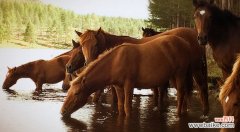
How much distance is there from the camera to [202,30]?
17.4 feet

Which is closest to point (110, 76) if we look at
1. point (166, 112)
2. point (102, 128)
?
point (102, 128)

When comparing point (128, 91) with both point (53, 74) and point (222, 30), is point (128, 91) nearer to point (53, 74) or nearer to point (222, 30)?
point (222, 30)

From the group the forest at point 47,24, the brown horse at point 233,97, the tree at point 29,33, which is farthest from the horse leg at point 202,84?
the tree at point 29,33

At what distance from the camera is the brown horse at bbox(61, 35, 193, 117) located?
5.25 meters

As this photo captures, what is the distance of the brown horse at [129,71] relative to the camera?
525 cm

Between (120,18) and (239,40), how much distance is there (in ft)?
14.8

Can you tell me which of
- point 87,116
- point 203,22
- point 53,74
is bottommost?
point 87,116

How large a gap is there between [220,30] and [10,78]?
5.21m

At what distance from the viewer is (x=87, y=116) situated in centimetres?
563

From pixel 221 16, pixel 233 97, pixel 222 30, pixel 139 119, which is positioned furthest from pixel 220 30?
pixel 233 97

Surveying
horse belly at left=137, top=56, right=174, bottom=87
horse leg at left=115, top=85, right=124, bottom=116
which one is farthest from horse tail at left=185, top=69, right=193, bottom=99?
horse leg at left=115, top=85, right=124, bottom=116

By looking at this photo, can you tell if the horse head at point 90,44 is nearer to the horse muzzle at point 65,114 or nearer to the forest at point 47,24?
the horse muzzle at point 65,114

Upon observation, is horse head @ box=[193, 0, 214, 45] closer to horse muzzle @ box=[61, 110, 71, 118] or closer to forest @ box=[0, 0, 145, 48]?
horse muzzle @ box=[61, 110, 71, 118]

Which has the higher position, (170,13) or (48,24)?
(170,13)
